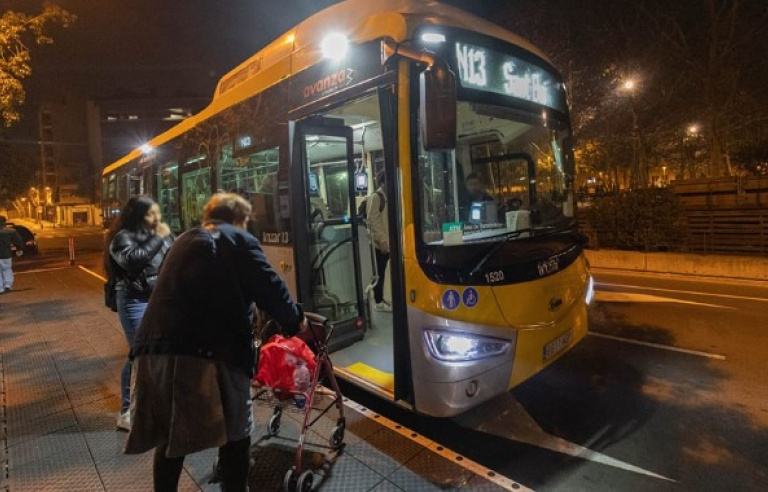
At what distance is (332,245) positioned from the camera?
5.03 meters

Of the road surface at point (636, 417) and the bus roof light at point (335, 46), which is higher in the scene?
the bus roof light at point (335, 46)

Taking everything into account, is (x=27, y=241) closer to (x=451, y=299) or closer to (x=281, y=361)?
(x=281, y=361)

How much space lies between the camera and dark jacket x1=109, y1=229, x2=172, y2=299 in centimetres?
375

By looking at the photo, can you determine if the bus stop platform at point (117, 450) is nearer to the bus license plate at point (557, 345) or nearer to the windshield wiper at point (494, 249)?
the bus license plate at point (557, 345)

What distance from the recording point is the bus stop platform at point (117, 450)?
3211mm

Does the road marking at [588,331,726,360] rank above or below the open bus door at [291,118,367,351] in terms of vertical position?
below

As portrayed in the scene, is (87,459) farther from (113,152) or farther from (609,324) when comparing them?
(113,152)

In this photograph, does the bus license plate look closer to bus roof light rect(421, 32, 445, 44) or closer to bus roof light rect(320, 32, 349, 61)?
bus roof light rect(421, 32, 445, 44)

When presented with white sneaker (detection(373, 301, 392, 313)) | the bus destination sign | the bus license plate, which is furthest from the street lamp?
the bus license plate

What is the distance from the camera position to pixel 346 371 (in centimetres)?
438

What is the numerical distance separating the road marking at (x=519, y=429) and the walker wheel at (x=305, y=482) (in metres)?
1.63

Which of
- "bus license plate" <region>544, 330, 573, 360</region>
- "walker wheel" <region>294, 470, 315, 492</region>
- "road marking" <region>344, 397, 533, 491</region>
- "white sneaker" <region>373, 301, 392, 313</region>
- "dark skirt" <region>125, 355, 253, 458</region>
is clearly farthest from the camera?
"white sneaker" <region>373, 301, 392, 313</region>

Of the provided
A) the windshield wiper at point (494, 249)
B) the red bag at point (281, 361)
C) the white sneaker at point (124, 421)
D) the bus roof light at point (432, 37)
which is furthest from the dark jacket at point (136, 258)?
the bus roof light at point (432, 37)

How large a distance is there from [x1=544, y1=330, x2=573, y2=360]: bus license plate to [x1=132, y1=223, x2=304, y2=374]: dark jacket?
242 cm
